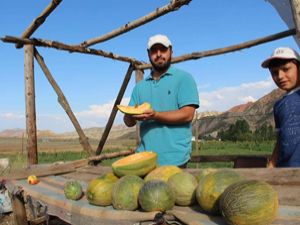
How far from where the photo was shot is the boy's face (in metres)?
2.66

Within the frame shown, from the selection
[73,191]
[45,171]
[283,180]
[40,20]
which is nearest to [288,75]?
[283,180]

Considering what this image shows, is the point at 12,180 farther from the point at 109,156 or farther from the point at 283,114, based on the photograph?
the point at 283,114

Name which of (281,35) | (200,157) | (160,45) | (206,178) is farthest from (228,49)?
(206,178)

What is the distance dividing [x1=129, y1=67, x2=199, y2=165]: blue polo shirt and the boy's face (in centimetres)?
71

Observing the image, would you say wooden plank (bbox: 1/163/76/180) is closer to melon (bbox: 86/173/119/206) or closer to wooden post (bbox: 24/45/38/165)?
wooden post (bbox: 24/45/38/165)

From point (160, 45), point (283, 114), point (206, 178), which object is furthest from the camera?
point (160, 45)

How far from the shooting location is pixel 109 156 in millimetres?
6145

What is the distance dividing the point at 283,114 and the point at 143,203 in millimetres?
1296

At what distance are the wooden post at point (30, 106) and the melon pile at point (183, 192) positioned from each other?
3043 mm

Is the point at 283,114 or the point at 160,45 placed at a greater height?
the point at 160,45

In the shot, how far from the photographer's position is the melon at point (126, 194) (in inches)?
82.0

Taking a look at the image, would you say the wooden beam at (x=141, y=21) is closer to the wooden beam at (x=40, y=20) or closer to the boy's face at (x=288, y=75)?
the wooden beam at (x=40, y=20)

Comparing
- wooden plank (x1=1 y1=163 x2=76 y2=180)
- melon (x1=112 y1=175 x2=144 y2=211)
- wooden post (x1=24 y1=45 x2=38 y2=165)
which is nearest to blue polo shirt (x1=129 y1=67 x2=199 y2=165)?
melon (x1=112 y1=175 x2=144 y2=211)

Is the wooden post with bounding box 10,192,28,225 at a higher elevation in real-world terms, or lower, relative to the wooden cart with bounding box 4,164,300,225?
lower
